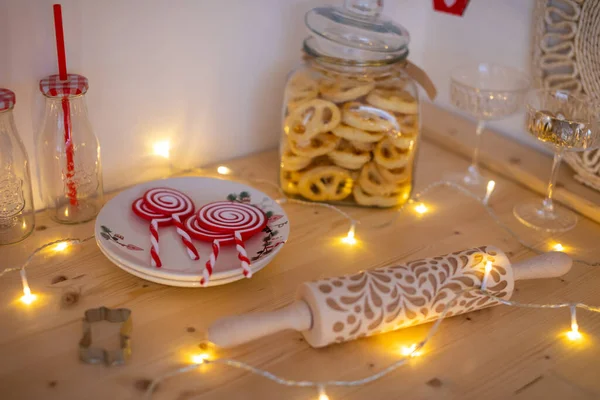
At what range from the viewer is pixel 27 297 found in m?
0.86

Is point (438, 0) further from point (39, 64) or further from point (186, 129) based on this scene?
point (39, 64)

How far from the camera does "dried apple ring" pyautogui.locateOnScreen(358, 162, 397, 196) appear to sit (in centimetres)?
109

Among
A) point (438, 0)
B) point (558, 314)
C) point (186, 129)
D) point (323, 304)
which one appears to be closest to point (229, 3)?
point (186, 129)

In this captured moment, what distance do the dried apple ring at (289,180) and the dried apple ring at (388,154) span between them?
0.13 m

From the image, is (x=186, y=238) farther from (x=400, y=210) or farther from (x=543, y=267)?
(x=543, y=267)

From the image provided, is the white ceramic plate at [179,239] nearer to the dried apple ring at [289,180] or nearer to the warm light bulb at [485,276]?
the dried apple ring at [289,180]

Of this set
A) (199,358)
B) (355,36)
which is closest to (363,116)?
(355,36)

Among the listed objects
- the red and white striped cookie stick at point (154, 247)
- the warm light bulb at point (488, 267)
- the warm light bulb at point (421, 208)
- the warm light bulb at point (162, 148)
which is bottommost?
the warm light bulb at point (421, 208)

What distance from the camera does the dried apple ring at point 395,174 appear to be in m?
1.08

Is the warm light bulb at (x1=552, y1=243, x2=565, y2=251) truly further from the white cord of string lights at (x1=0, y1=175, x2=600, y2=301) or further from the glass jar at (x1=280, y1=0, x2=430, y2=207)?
Answer: the glass jar at (x1=280, y1=0, x2=430, y2=207)

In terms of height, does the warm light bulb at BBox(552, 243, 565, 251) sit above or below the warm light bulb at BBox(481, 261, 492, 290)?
below

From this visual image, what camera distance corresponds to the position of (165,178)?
43.5 inches

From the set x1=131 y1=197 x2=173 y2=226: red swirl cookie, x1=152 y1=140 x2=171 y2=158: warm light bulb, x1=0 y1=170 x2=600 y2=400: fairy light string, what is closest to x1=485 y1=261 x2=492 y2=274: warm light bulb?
x1=0 y1=170 x2=600 y2=400: fairy light string

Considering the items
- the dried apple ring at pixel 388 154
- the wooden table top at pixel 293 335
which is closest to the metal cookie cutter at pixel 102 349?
the wooden table top at pixel 293 335
